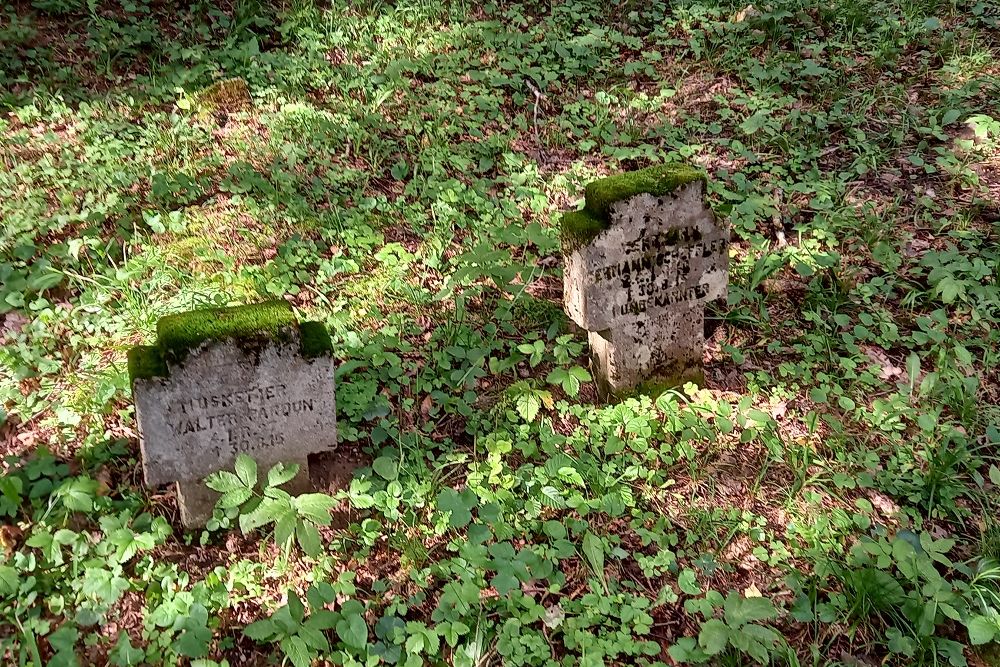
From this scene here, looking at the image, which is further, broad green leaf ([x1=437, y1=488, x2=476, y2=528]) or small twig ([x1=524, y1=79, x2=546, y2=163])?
small twig ([x1=524, y1=79, x2=546, y2=163])

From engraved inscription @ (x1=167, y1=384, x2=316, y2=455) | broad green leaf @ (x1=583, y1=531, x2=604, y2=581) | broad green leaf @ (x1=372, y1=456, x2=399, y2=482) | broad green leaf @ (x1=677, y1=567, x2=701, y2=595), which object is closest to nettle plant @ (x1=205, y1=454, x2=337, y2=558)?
engraved inscription @ (x1=167, y1=384, x2=316, y2=455)

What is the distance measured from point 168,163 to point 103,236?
0.85 m

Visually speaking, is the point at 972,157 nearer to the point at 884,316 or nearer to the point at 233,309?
the point at 884,316

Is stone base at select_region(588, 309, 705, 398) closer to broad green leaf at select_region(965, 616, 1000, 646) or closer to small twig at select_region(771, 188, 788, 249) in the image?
small twig at select_region(771, 188, 788, 249)

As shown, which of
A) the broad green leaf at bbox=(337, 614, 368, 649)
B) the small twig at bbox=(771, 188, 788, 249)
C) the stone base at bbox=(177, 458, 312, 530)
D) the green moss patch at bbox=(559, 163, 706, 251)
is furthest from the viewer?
the small twig at bbox=(771, 188, 788, 249)

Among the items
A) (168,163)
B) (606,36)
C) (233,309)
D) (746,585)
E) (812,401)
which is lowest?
(746,585)

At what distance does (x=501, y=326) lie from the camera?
445cm

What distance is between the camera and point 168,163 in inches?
211

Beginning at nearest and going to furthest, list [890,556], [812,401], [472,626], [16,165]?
1. [472,626]
2. [890,556]
3. [812,401]
4. [16,165]

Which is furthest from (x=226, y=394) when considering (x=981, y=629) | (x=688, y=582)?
(x=981, y=629)

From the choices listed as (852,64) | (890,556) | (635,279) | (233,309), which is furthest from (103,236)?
(852,64)

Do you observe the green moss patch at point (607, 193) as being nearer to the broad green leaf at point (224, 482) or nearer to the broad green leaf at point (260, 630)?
the broad green leaf at point (224, 482)

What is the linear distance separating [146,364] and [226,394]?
34cm

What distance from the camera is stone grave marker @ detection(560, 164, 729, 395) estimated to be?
371 centimetres
